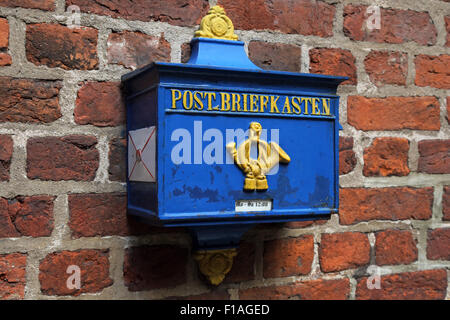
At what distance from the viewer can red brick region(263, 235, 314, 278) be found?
3.74ft

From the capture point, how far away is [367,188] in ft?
3.91

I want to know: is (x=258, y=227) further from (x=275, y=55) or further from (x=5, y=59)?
(x=5, y=59)

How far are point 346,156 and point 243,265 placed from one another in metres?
0.32

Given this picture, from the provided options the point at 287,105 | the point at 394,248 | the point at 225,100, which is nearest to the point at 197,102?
the point at 225,100

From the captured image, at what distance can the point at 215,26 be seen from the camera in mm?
1024

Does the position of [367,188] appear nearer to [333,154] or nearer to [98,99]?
[333,154]

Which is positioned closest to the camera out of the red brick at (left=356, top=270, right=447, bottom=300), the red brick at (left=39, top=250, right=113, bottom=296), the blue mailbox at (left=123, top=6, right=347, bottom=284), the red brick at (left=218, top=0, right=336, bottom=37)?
the blue mailbox at (left=123, top=6, right=347, bottom=284)

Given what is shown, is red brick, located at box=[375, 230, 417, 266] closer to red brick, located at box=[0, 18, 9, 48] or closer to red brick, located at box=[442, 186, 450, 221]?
red brick, located at box=[442, 186, 450, 221]

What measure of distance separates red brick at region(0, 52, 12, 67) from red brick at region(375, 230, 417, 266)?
834 mm

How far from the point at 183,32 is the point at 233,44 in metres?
0.12

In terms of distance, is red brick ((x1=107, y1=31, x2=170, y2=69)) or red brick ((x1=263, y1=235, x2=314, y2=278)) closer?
red brick ((x1=107, y1=31, x2=170, y2=69))

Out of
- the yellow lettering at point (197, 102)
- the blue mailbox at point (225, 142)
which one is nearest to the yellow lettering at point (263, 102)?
the blue mailbox at point (225, 142)

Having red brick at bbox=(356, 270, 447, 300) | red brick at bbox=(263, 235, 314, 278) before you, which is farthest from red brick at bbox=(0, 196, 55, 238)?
red brick at bbox=(356, 270, 447, 300)

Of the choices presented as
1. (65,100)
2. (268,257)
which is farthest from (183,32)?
(268,257)
